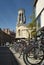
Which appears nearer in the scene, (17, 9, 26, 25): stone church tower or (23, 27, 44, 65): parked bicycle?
(23, 27, 44, 65): parked bicycle

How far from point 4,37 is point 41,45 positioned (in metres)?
117

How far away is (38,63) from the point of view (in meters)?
7.71

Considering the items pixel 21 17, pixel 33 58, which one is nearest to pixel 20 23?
pixel 21 17

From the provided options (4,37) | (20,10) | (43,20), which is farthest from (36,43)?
(4,37)

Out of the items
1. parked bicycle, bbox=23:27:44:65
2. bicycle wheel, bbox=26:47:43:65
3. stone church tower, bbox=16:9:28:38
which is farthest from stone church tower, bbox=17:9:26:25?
parked bicycle, bbox=23:27:44:65

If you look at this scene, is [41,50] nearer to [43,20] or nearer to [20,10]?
[43,20]

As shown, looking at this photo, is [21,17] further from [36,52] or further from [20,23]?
[36,52]

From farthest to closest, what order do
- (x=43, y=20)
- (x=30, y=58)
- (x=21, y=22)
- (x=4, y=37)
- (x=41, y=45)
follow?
(x=4, y=37)
(x=21, y=22)
(x=43, y=20)
(x=30, y=58)
(x=41, y=45)

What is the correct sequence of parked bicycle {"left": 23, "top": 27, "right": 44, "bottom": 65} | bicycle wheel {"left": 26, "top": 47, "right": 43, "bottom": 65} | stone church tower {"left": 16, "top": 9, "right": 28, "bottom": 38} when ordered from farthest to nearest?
stone church tower {"left": 16, "top": 9, "right": 28, "bottom": 38} → bicycle wheel {"left": 26, "top": 47, "right": 43, "bottom": 65} → parked bicycle {"left": 23, "top": 27, "right": 44, "bottom": 65}

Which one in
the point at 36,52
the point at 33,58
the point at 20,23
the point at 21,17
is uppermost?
the point at 21,17

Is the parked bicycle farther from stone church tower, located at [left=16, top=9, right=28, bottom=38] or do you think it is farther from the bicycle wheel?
stone church tower, located at [left=16, top=9, right=28, bottom=38]

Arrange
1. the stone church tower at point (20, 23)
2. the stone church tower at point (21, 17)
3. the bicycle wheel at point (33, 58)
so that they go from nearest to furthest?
the bicycle wheel at point (33, 58) → the stone church tower at point (20, 23) → the stone church tower at point (21, 17)

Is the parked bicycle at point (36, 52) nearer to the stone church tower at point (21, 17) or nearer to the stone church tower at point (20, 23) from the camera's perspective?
the stone church tower at point (20, 23)

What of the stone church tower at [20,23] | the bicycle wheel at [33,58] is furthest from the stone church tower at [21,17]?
the bicycle wheel at [33,58]
